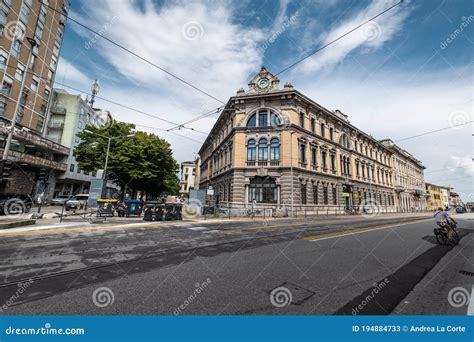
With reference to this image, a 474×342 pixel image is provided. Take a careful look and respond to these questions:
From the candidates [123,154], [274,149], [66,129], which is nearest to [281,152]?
[274,149]

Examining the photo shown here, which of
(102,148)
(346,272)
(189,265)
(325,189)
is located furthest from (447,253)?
(102,148)

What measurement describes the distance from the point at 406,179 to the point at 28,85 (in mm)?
78221

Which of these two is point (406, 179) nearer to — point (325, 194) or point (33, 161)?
point (325, 194)

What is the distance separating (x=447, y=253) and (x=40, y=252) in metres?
12.2

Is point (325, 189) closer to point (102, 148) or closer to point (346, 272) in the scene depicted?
point (346, 272)

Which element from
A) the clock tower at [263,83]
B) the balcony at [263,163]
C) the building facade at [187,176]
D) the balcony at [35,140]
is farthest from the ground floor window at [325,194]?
the building facade at [187,176]

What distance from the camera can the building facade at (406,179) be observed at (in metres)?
47.4

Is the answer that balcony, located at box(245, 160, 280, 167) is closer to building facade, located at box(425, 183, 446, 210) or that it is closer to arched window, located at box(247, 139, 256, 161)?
arched window, located at box(247, 139, 256, 161)

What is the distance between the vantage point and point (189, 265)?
4.70m

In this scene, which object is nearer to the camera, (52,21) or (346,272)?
(346,272)

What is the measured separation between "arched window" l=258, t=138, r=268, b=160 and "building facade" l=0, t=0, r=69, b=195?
24.5m

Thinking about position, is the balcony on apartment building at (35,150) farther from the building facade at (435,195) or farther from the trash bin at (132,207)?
the building facade at (435,195)

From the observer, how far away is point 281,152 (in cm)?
2398

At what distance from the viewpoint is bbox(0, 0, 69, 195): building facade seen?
2509cm
